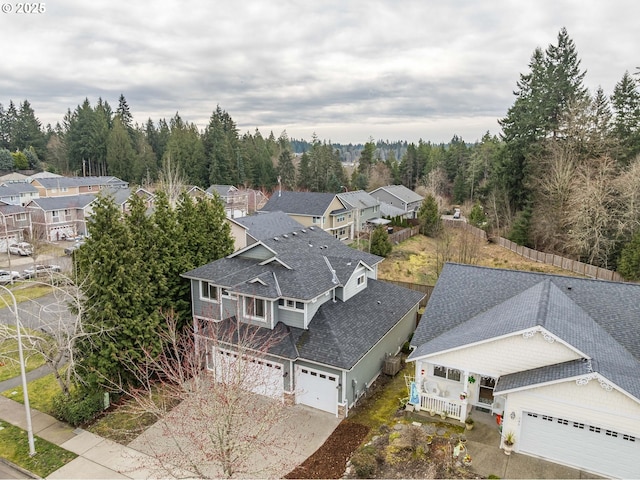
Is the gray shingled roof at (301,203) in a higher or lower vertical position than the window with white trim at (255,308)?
higher

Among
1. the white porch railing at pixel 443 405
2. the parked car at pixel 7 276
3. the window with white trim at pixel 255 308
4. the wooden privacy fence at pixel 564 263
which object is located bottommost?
the white porch railing at pixel 443 405

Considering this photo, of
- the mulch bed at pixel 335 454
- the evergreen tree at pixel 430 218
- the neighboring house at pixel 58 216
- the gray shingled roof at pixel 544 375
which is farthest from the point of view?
the evergreen tree at pixel 430 218

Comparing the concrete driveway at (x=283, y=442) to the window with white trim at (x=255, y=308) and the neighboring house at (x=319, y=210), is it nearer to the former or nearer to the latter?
the window with white trim at (x=255, y=308)

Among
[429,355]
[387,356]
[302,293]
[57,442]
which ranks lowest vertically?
[57,442]

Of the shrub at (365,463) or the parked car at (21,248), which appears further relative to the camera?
the parked car at (21,248)

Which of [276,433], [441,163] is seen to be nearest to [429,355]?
[276,433]

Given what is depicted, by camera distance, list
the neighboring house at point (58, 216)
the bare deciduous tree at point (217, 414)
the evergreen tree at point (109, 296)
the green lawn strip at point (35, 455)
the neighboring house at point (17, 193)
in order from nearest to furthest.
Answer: the bare deciduous tree at point (217, 414) → the green lawn strip at point (35, 455) → the evergreen tree at point (109, 296) → the neighboring house at point (58, 216) → the neighboring house at point (17, 193)

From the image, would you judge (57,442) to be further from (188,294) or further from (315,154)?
(315,154)

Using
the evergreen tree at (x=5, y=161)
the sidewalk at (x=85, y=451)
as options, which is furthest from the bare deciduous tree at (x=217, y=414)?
the evergreen tree at (x=5, y=161)
